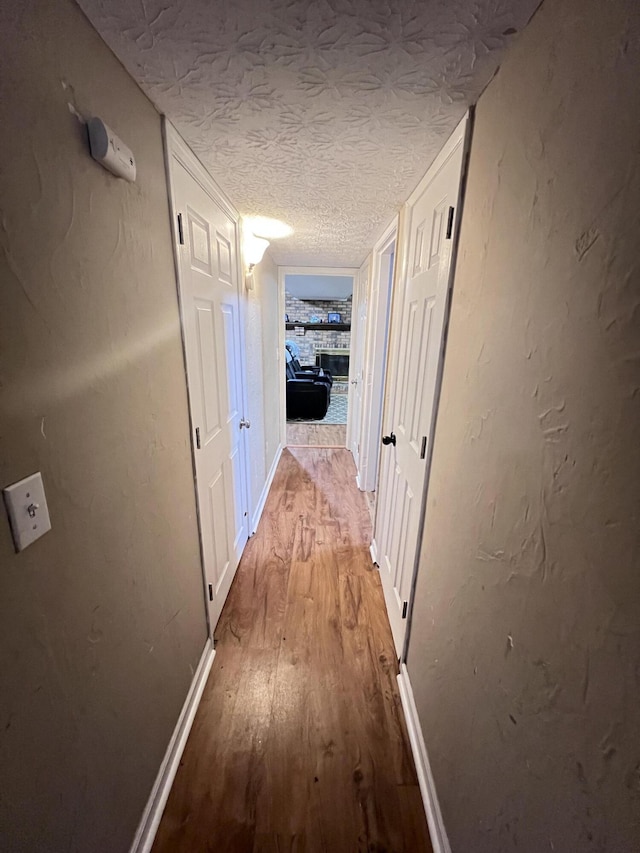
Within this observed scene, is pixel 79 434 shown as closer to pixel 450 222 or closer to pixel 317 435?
pixel 450 222

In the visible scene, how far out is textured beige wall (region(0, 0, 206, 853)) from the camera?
1.85 feet

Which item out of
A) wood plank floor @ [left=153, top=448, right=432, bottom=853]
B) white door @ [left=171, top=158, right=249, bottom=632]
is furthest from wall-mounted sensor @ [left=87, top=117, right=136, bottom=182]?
wood plank floor @ [left=153, top=448, right=432, bottom=853]

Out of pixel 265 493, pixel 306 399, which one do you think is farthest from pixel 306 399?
pixel 265 493

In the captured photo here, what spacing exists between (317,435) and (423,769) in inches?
150

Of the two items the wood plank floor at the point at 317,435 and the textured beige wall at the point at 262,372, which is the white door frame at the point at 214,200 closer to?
the textured beige wall at the point at 262,372

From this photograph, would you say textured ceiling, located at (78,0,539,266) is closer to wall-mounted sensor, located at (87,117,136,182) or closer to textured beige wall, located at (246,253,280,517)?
wall-mounted sensor, located at (87,117,136,182)

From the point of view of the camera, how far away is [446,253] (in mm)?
1137

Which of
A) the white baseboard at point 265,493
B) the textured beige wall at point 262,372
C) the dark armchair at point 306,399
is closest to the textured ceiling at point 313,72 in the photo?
the textured beige wall at point 262,372

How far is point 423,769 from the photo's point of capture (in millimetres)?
1158

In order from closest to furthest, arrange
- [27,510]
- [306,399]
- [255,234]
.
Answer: [27,510] → [255,234] → [306,399]

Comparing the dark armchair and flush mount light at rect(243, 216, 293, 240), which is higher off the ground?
flush mount light at rect(243, 216, 293, 240)

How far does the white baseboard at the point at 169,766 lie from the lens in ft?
3.23

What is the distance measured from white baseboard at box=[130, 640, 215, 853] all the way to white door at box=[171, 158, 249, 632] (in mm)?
214

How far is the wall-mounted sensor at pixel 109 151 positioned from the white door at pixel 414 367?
93 cm
